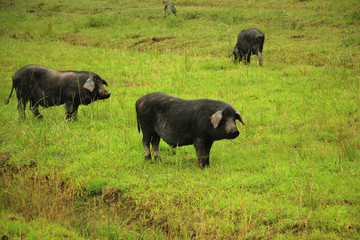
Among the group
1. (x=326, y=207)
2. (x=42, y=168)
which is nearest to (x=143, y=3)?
(x=42, y=168)

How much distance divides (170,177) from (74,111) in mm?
3409

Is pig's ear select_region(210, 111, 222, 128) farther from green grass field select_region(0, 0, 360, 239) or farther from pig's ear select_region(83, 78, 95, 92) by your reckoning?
pig's ear select_region(83, 78, 95, 92)

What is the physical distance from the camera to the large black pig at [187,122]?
5.55 meters

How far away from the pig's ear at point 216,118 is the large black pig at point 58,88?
329cm

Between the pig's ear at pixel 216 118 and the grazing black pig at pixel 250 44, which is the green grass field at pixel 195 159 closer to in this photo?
the grazing black pig at pixel 250 44

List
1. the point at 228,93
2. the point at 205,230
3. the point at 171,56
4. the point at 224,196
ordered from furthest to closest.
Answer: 1. the point at 171,56
2. the point at 228,93
3. the point at 224,196
4. the point at 205,230

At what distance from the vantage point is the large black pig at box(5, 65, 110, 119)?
8031mm

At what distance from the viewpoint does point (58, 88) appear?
26.7 ft

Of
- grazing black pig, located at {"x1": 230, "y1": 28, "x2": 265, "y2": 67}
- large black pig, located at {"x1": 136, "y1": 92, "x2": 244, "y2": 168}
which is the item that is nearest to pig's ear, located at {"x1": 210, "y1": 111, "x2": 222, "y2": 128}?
large black pig, located at {"x1": 136, "y1": 92, "x2": 244, "y2": 168}

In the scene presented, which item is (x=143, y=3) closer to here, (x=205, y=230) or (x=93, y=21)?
(x=93, y=21)

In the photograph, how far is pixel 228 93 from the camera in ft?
31.1

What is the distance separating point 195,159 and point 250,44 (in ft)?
21.8

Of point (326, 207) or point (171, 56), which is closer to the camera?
point (326, 207)

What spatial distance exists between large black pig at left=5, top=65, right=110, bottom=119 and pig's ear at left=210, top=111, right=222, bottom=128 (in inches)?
129
